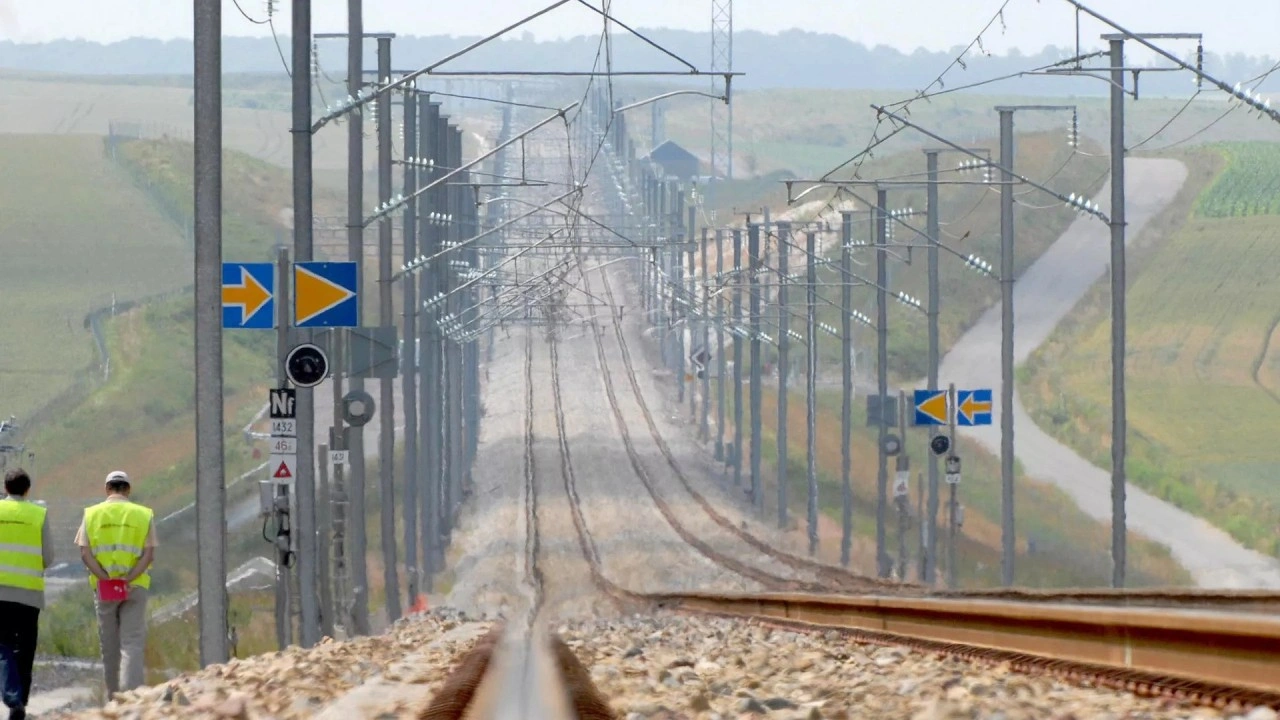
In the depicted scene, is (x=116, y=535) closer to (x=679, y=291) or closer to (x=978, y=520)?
(x=978, y=520)

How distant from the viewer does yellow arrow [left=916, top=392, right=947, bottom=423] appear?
131 feet

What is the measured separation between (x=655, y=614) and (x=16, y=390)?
5663cm

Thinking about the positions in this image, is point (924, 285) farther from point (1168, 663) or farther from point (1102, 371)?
point (1168, 663)

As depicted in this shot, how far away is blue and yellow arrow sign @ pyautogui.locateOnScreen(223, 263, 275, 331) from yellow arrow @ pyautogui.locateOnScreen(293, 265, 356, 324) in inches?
18.9

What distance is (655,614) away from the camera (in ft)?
95.7

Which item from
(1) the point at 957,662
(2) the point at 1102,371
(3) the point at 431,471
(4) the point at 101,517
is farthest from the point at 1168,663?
(2) the point at 1102,371

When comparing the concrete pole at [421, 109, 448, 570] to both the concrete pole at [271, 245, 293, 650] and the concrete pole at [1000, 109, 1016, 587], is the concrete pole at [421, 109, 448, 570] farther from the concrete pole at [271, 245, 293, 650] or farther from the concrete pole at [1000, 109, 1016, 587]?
the concrete pole at [271, 245, 293, 650]

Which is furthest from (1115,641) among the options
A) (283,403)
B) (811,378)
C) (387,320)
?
→ (811,378)

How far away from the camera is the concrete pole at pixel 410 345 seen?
42156 millimetres

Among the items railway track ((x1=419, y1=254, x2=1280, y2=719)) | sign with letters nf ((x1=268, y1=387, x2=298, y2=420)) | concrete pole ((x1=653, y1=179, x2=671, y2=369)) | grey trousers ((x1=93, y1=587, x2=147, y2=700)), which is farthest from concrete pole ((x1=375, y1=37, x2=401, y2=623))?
concrete pole ((x1=653, y1=179, x2=671, y2=369))

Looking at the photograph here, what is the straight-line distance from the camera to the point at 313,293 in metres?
21.7

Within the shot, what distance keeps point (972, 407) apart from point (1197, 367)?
208ft

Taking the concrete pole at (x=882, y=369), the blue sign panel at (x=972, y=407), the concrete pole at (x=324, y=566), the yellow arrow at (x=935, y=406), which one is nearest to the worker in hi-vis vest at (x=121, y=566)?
the concrete pole at (x=324, y=566)

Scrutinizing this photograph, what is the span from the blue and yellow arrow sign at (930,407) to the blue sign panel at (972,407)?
0.39 metres
